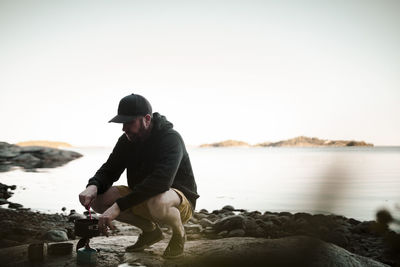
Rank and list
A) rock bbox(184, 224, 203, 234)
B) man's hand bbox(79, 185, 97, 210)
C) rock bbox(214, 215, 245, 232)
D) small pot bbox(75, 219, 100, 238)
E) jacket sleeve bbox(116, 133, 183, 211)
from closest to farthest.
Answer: small pot bbox(75, 219, 100, 238) → jacket sleeve bbox(116, 133, 183, 211) → man's hand bbox(79, 185, 97, 210) → rock bbox(214, 215, 245, 232) → rock bbox(184, 224, 203, 234)

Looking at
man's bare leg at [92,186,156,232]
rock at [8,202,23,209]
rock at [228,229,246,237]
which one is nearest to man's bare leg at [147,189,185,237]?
man's bare leg at [92,186,156,232]

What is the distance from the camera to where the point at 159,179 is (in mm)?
4121

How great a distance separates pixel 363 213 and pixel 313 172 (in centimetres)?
1240

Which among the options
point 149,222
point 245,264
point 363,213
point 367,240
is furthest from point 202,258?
point 363,213

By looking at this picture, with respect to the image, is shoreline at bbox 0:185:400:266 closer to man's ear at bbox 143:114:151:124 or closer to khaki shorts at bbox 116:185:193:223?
khaki shorts at bbox 116:185:193:223

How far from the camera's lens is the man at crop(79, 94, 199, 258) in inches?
163

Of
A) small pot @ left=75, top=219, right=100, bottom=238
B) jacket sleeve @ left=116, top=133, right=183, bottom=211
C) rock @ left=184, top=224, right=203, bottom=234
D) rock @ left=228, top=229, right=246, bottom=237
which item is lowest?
rock @ left=184, top=224, right=203, bottom=234

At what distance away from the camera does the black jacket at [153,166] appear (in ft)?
13.5

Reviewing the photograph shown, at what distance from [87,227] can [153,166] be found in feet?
3.41

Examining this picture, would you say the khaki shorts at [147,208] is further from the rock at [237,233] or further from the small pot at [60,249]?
the rock at [237,233]

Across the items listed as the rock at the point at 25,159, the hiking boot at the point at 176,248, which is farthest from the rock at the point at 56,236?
the rock at the point at 25,159

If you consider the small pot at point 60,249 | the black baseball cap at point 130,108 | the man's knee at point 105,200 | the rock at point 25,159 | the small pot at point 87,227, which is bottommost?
the rock at point 25,159

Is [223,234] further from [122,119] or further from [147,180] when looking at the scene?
[122,119]

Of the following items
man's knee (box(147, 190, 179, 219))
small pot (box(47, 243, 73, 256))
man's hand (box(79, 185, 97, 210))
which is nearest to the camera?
man's knee (box(147, 190, 179, 219))
